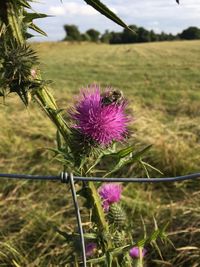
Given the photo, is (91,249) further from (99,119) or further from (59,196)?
(59,196)

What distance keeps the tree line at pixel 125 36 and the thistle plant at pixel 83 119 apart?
26.6m

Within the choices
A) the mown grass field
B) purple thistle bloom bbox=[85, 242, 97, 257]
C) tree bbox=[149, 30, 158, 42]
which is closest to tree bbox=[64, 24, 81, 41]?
tree bbox=[149, 30, 158, 42]

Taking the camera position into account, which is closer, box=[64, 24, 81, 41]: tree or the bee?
the bee

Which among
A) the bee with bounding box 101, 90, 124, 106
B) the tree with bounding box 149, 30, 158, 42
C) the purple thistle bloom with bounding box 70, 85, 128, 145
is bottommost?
the tree with bounding box 149, 30, 158, 42

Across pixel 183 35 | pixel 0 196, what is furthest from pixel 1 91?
pixel 183 35

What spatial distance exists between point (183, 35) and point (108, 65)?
16216mm

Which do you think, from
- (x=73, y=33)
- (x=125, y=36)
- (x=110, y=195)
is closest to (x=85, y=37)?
(x=73, y=33)

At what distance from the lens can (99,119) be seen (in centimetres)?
104

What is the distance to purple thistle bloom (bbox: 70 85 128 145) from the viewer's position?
1.03m

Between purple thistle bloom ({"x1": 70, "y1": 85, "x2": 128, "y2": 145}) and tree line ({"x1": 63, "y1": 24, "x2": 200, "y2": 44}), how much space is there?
2656 centimetres

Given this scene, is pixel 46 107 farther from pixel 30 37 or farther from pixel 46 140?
pixel 46 140

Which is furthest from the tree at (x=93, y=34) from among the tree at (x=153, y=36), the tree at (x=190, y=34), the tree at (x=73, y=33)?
the tree at (x=190, y=34)

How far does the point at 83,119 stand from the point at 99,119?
37 millimetres

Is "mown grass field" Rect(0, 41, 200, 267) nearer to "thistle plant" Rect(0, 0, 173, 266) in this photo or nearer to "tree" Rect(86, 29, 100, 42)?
"thistle plant" Rect(0, 0, 173, 266)
